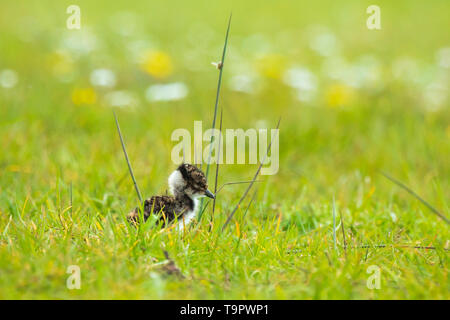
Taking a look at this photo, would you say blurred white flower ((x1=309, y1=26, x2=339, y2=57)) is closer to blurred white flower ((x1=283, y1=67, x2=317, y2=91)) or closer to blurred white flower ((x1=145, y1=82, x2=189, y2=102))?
blurred white flower ((x1=283, y1=67, x2=317, y2=91))

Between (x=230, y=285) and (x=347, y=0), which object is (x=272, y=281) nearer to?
(x=230, y=285)

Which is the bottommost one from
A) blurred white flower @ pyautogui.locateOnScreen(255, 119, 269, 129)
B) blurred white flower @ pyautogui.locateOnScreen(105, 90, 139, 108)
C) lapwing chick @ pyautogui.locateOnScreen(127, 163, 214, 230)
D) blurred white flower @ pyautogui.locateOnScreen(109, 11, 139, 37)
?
lapwing chick @ pyautogui.locateOnScreen(127, 163, 214, 230)

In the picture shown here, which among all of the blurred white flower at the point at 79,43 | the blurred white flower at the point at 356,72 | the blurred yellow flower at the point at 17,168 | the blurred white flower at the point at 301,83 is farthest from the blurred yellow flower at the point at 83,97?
the blurred white flower at the point at 356,72

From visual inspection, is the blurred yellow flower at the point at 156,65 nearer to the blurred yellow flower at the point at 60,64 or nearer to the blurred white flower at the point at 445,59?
the blurred yellow flower at the point at 60,64


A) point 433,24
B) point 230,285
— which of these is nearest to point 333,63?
point 433,24

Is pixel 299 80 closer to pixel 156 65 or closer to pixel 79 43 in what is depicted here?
pixel 156 65

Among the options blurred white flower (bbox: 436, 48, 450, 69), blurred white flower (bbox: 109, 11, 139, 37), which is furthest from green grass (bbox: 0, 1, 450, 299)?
blurred white flower (bbox: 436, 48, 450, 69)
